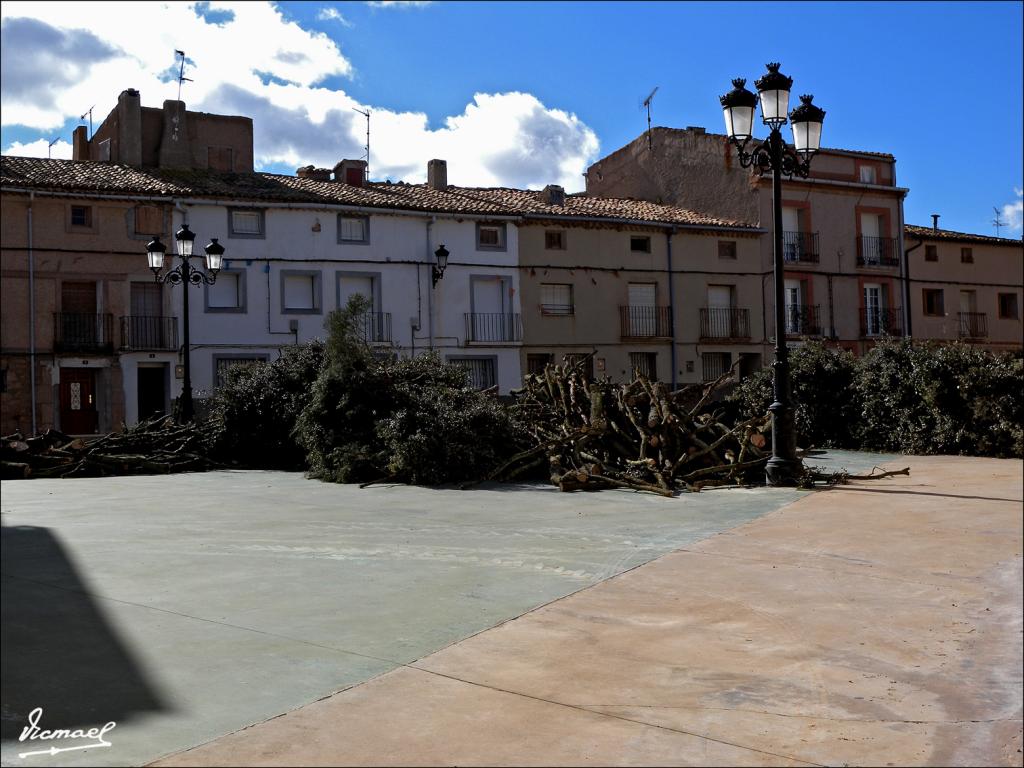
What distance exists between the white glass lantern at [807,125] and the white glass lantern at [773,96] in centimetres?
39

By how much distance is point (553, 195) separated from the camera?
34000 mm

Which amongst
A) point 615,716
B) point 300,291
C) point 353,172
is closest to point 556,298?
point 353,172

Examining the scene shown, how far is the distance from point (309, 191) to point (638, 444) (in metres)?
21.5

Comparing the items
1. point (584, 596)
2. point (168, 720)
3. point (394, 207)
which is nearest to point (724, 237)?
point (394, 207)

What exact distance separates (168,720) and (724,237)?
3267 cm

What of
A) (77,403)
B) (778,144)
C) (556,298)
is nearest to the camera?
(778,144)

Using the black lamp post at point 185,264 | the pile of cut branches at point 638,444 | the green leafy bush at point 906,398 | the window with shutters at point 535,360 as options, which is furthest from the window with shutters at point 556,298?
the pile of cut branches at point 638,444

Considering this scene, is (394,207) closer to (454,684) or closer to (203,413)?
(203,413)

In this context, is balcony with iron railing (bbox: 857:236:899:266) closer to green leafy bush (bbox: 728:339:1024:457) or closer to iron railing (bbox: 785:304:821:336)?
iron railing (bbox: 785:304:821:336)

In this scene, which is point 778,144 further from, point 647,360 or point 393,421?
point 647,360

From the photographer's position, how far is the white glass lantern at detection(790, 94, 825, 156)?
10.8 metres

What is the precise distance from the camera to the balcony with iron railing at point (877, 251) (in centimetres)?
3559

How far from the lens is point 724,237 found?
3412 cm

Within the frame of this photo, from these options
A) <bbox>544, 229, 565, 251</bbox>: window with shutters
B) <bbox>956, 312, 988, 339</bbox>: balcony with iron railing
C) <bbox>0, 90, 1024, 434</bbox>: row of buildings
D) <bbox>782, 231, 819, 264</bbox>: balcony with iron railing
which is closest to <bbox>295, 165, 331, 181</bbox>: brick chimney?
<bbox>0, 90, 1024, 434</bbox>: row of buildings
